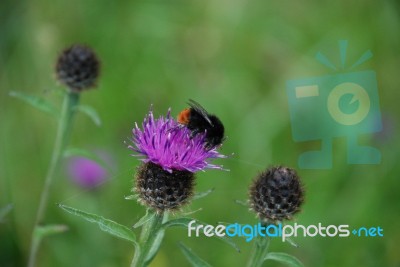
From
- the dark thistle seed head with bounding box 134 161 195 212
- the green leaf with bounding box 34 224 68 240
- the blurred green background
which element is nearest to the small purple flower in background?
the blurred green background

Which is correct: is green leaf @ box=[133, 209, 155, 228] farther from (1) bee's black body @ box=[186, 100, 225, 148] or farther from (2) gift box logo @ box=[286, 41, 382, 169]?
(2) gift box logo @ box=[286, 41, 382, 169]

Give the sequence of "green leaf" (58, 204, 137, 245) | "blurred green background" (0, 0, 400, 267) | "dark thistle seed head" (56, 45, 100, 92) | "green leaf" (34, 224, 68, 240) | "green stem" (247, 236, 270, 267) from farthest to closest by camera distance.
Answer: "blurred green background" (0, 0, 400, 267) → "dark thistle seed head" (56, 45, 100, 92) → "green leaf" (34, 224, 68, 240) → "green stem" (247, 236, 270, 267) → "green leaf" (58, 204, 137, 245)

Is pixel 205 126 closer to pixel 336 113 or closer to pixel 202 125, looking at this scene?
pixel 202 125

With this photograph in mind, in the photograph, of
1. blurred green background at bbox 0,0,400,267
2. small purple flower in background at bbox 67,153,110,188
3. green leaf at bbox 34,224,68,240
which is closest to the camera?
green leaf at bbox 34,224,68,240

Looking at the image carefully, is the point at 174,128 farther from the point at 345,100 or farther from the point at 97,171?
the point at 97,171

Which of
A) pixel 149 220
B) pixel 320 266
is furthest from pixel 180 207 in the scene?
pixel 320 266

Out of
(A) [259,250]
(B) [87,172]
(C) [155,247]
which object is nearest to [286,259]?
(A) [259,250]
